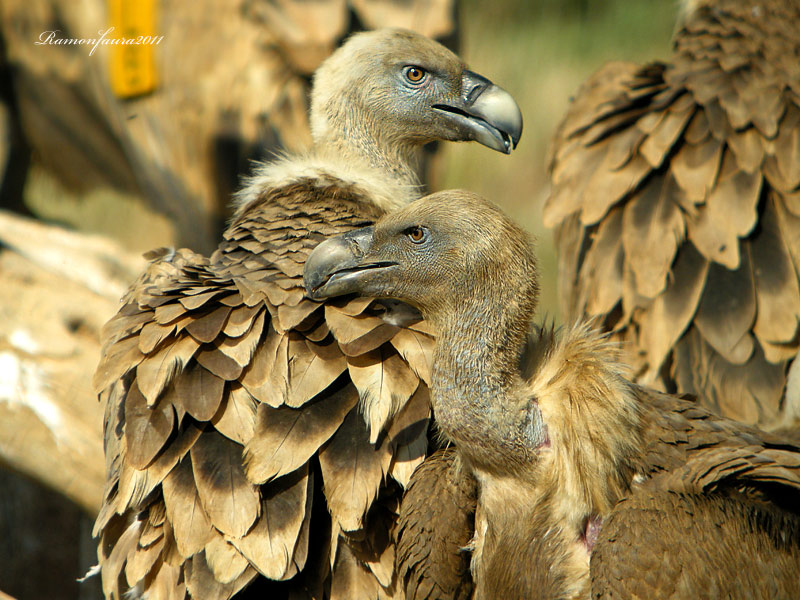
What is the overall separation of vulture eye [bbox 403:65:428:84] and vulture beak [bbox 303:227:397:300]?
1.45 meters

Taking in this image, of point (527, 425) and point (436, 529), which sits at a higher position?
point (527, 425)

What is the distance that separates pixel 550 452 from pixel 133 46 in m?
6.40

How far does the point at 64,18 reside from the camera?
29.0ft

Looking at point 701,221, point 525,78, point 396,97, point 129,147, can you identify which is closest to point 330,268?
point 396,97

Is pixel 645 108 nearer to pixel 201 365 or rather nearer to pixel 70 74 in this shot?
pixel 201 365

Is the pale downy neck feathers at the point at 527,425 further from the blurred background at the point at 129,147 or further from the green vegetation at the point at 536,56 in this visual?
the green vegetation at the point at 536,56

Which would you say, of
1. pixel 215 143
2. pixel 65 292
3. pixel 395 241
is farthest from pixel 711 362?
pixel 215 143

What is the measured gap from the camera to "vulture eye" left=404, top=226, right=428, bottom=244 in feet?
10.0

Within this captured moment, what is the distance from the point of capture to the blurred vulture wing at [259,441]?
2.79m

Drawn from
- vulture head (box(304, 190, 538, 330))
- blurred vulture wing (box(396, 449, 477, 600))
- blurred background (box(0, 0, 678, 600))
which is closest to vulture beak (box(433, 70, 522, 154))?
vulture head (box(304, 190, 538, 330))

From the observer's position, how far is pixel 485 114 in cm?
424

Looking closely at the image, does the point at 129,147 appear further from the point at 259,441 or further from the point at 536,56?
the point at 259,441

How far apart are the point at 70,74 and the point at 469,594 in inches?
302

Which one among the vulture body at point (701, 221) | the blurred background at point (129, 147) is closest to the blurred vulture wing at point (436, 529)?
the vulture body at point (701, 221)
